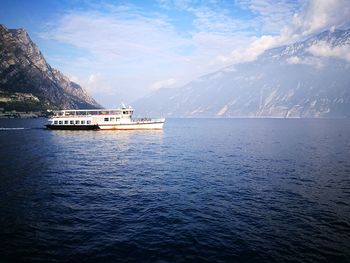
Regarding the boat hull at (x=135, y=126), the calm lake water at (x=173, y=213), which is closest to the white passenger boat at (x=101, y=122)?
the boat hull at (x=135, y=126)

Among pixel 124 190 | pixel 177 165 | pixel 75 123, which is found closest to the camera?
pixel 124 190

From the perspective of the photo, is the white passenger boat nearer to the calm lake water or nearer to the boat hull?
the boat hull

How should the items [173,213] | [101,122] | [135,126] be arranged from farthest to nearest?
[135,126]
[101,122]
[173,213]

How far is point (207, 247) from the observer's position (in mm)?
19188

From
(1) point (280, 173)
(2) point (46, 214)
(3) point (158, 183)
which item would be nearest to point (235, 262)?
(2) point (46, 214)

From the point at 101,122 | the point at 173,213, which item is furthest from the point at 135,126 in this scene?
the point at 173,213

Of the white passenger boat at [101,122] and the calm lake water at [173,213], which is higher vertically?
the white passenger boat at [101,122]

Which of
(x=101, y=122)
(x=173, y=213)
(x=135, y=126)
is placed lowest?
(x=173, y=213)

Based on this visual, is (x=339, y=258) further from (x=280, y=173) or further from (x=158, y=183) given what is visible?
(x=280, y=173)

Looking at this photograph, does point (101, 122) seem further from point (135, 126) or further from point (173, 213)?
point (173, 213)

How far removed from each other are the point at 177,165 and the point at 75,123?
308ft

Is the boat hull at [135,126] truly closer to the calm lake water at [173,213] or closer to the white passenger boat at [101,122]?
the white passenger boat at [101,122]

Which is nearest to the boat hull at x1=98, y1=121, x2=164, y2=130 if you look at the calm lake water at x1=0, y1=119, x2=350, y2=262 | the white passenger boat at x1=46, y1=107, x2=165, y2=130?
the white passenger boat at x1=46, y1=107, x2=165, y2=130

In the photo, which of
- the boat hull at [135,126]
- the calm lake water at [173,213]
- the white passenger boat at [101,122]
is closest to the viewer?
the calm lake water at [173,213]
